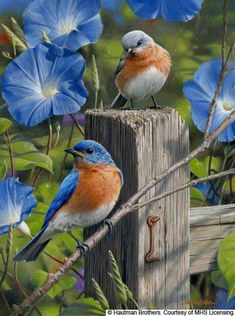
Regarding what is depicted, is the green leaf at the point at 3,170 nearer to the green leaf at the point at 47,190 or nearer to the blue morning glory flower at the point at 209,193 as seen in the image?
the green leaf at the point at 47,190

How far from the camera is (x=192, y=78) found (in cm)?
279

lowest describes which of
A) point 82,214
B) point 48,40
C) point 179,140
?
point 82,214

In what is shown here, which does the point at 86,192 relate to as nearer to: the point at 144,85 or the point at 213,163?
the point at 144,85

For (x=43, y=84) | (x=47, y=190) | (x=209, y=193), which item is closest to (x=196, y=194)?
(x=209, y=193)

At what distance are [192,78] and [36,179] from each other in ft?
1.58

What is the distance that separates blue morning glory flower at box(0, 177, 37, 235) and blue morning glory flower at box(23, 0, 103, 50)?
1.16 feet

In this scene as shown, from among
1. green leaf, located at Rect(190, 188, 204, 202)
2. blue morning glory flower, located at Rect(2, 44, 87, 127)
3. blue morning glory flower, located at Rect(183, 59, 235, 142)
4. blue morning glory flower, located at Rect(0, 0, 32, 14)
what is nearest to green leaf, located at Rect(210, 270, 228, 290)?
green leaf, located at Rect(190, 188, 204, 202)

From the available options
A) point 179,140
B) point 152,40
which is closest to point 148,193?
point 179,140

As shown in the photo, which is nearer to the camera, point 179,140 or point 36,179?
point 179,140

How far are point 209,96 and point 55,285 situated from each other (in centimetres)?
63

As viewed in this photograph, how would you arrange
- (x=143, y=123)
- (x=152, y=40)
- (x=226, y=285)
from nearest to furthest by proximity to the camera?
(x=143, y=123) → (x=152, y=40) → (x=226, y=285)

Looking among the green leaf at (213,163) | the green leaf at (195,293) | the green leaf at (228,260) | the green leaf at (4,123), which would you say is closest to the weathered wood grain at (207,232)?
the green leaf at (228,260)

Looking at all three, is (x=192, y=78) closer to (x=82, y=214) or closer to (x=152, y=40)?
(x=152, y=40)

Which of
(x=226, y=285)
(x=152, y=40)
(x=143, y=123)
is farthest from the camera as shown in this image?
(x=226, y=285)
